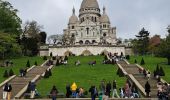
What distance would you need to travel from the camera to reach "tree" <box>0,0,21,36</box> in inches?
2904

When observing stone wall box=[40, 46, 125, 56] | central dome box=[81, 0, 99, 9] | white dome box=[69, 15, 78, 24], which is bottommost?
stone wall box=[40, 46, 125, 56]

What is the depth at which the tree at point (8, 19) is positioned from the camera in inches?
2904

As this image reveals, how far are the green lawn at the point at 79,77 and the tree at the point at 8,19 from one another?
22433 millimetres

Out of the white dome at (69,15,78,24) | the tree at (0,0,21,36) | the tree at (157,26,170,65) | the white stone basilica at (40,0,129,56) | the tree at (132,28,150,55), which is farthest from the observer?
the white dome at (69,15,78,24)

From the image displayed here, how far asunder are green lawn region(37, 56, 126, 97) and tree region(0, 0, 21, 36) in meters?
→ 22.4

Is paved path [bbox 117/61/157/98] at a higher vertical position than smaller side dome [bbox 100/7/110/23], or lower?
lower

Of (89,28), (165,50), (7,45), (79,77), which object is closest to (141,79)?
(79,77)

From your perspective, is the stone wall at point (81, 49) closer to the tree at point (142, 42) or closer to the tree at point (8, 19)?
the tree at point (142, 42)

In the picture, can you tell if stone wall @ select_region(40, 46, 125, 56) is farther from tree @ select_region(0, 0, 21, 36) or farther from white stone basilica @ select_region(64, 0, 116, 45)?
white stone basilica @ select_region(64, 0, 116, 45)

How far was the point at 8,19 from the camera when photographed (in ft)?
245

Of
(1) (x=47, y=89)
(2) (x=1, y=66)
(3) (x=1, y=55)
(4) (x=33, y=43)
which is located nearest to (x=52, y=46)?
(4) (x=33, y=43)

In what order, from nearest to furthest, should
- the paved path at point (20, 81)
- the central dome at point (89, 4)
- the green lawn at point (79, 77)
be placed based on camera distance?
the paved path at point (20, 81), the green lawn at point (79, 77), the central dome at point (89, 4)

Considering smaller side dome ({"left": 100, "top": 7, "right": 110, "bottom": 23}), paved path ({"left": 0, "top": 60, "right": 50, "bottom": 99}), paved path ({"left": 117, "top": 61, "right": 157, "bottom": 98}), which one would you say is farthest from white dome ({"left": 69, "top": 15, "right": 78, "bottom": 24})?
paved path ({"left": 0, "top": 60, "right": 50, "bottom": 99})

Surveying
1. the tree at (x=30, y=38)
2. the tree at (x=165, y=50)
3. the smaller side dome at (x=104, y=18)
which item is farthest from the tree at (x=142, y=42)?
the tree at (x=165, y=50)
